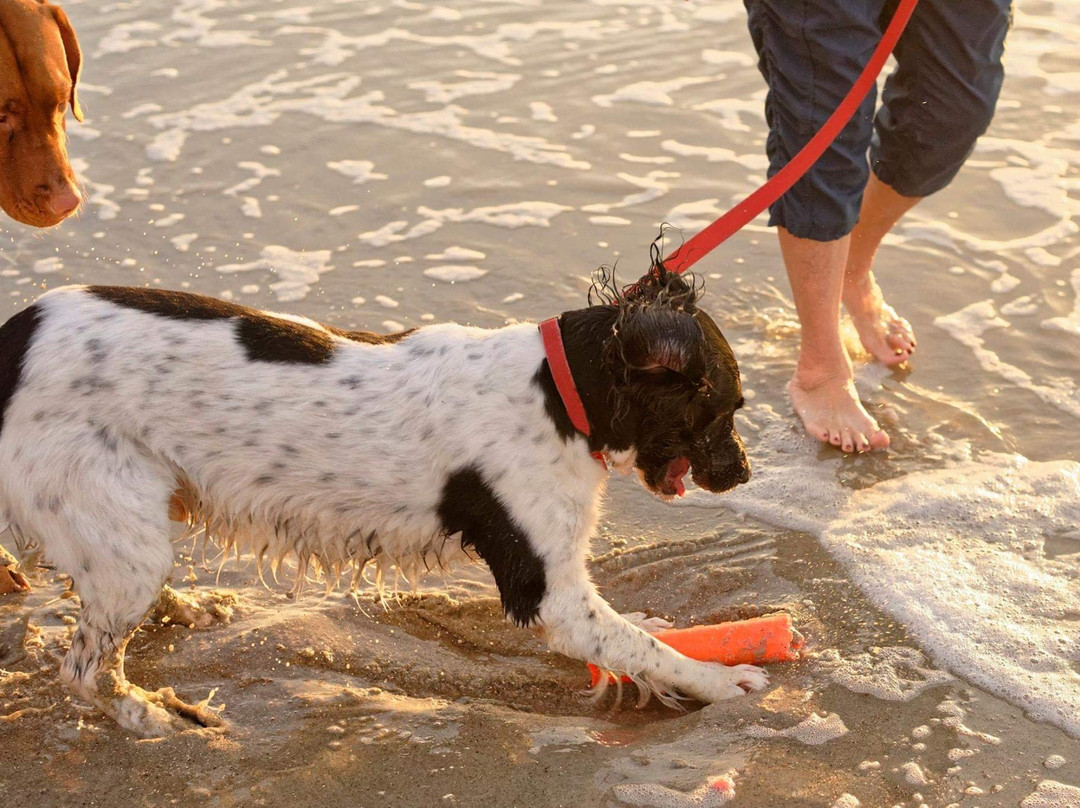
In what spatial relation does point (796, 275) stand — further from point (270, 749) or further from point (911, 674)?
point (270, 749)

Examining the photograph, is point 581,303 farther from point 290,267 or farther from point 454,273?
point 290,267

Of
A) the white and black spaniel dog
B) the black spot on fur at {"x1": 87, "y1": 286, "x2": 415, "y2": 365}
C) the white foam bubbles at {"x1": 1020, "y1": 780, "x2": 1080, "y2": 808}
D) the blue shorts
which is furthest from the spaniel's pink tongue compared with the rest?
the blue shorts

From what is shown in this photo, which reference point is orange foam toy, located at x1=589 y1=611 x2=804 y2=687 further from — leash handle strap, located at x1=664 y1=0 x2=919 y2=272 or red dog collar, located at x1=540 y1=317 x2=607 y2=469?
leash handle strap, located at x1=664 y1=0 x2=919 y2=272

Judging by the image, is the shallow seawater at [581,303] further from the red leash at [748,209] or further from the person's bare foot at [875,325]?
the red leash at [748,209]

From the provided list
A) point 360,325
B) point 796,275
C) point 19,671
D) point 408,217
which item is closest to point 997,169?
point 796,275

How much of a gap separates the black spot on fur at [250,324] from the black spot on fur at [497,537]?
0.52 metres

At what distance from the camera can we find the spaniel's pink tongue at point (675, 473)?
336cm

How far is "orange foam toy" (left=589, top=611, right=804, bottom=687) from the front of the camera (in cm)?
346

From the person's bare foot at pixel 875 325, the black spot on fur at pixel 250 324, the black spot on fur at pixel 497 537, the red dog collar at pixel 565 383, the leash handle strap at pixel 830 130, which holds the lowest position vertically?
the person's bare foot at pixel 875 325

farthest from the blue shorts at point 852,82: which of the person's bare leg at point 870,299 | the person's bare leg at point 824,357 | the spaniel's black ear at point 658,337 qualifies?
the spaniel's black ear at point 658,337

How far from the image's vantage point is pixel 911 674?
3.33m

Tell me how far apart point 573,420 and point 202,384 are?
3.23 ft

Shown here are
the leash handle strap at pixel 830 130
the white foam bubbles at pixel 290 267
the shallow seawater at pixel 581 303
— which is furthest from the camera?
the white foam bubbles at pixel 290 267

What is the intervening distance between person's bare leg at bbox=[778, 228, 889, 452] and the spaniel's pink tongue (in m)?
1.28
